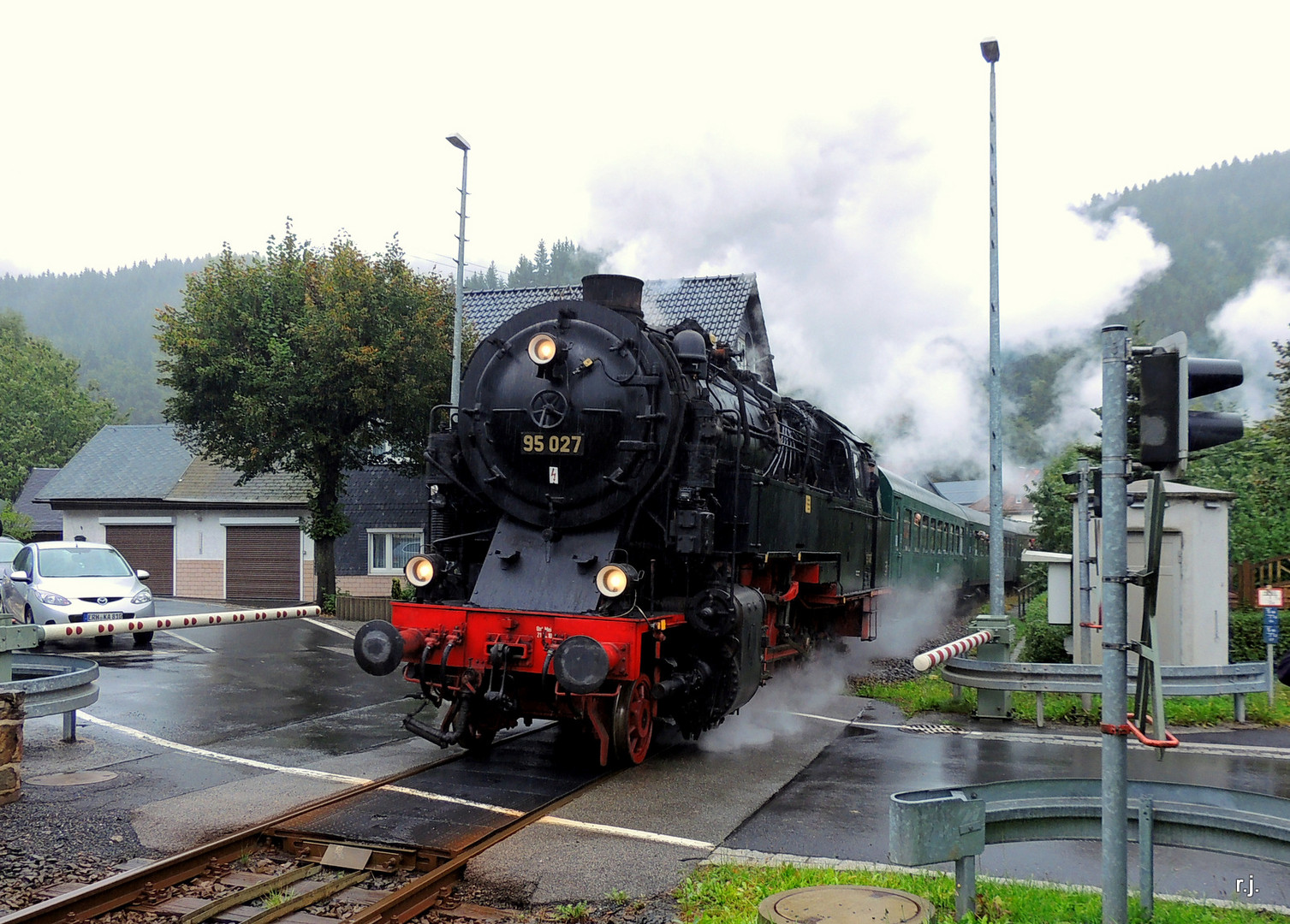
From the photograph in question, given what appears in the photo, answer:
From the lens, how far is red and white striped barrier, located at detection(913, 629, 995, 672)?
8.64 metres

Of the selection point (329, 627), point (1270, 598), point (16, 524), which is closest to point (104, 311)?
point (16, 524)

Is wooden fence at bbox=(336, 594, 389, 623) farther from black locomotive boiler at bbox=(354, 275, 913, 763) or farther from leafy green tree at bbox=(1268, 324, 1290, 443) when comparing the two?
leafy green tree at bbox=(1268, 324, 1290, 443)

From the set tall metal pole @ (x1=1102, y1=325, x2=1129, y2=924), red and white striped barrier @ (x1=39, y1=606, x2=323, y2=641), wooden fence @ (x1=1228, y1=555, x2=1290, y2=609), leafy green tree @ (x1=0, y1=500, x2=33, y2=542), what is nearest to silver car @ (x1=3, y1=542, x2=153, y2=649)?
red and white striped barrier @ (x1=39, y1=606, x2=323, y2=641)

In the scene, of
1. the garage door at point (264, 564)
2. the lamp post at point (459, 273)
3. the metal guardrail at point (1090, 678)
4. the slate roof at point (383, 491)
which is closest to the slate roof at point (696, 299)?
the slate roof at point (383, 491)

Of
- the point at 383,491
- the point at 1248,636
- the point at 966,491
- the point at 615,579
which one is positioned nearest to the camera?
the point at 615,579

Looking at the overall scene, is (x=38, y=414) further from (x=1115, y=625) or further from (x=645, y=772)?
(x=1115, y=625)

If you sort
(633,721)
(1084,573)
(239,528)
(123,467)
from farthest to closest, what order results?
1. (123,467)
2. (239,528)
3. (1084,573)
4. (633,721)

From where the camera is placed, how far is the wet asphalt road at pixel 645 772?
5387 millimetres

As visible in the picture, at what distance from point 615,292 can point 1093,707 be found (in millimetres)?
6165

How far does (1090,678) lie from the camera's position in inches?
374

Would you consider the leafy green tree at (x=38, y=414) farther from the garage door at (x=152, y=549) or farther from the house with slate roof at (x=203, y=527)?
the garage door at (x=152, y=549)

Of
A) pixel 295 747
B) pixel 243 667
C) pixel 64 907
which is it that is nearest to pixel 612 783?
pixel 295 747

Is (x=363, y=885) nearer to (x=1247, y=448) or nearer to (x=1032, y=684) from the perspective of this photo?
(x=1032, y=684)

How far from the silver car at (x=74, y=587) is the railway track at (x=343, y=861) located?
874 cm
